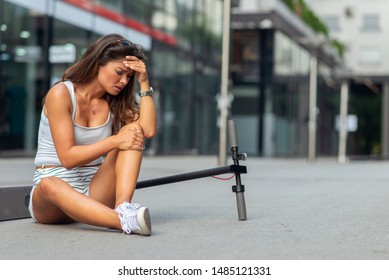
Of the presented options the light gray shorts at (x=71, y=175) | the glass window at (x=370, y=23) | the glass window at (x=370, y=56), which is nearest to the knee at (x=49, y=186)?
the light gray shorts at (x=71, y=175)

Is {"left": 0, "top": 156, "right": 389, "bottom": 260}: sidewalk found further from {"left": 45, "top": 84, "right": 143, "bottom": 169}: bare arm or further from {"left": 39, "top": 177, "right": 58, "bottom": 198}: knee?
{"left": 45, "top": 84, "right": 143, "bottom": 169}: bare arm

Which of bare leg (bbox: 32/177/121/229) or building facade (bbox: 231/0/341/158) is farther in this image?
building facade (bbox: 231/0/341/158)

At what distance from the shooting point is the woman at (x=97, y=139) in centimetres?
564

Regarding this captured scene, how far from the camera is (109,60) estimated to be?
19.0ft

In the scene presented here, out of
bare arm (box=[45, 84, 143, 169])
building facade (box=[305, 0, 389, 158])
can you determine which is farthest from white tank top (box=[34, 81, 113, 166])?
building facade (box=[305, 0, 389, 158])

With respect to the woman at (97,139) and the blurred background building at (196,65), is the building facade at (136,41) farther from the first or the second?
the woman at (97,139)

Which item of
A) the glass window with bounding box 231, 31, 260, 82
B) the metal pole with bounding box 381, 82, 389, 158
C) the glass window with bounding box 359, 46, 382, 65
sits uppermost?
the glass window with bounding box 359, 46, 382, 65

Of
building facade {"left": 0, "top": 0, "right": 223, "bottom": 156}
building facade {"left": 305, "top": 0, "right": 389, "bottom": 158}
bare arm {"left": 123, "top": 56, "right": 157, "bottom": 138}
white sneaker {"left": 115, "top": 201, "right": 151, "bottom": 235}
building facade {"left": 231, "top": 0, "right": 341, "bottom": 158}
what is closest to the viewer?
white sneaker {"left": 115, "top": 201, "right": 151, "bottom": 235}

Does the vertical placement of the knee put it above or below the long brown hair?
below

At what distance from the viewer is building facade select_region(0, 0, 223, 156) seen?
2006 cm

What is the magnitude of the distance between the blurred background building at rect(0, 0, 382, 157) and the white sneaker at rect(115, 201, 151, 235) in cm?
1251

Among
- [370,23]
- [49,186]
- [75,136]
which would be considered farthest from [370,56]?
[49,186]

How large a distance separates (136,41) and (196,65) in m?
6.77
